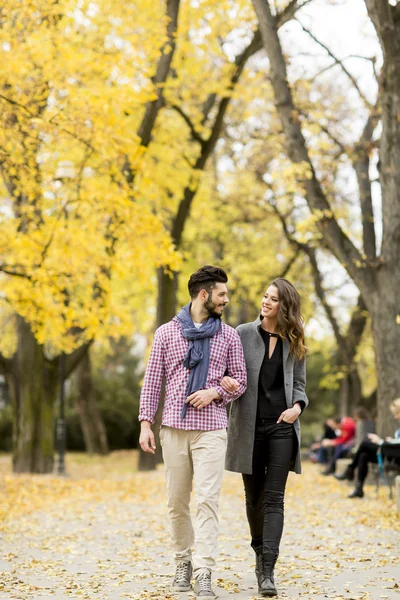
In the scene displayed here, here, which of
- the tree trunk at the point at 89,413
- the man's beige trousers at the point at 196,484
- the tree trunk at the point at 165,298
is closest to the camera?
the man's beige trousers at the point at 196,484

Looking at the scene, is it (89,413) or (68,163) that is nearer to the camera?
(68,163)

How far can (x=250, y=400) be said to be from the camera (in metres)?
6.14

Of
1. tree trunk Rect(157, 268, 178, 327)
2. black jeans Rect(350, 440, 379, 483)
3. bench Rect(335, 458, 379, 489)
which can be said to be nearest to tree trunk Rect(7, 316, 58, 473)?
tree trunk Rect(157, 268, 178, 327)

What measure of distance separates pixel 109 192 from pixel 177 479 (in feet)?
26.1

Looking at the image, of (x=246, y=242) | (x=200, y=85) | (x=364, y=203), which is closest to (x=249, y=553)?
(x=364, y=203)

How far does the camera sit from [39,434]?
19.1 m

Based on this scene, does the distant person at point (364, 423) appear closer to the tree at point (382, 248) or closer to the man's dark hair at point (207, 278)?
the tree at point (382, 248)

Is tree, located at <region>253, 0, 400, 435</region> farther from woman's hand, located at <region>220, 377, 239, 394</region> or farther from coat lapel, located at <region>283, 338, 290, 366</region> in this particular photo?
woman's hand, located at <region>220, 377, 239, 394</region>

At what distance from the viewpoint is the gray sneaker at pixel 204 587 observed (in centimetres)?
568

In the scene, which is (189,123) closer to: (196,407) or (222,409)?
(222,409)

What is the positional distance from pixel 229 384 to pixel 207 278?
0.74 m

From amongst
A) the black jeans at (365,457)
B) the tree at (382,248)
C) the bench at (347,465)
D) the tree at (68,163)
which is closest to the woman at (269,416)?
the tree at (68,163)

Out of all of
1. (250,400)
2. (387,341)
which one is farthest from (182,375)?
(387,341)

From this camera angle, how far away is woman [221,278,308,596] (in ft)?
19.8
